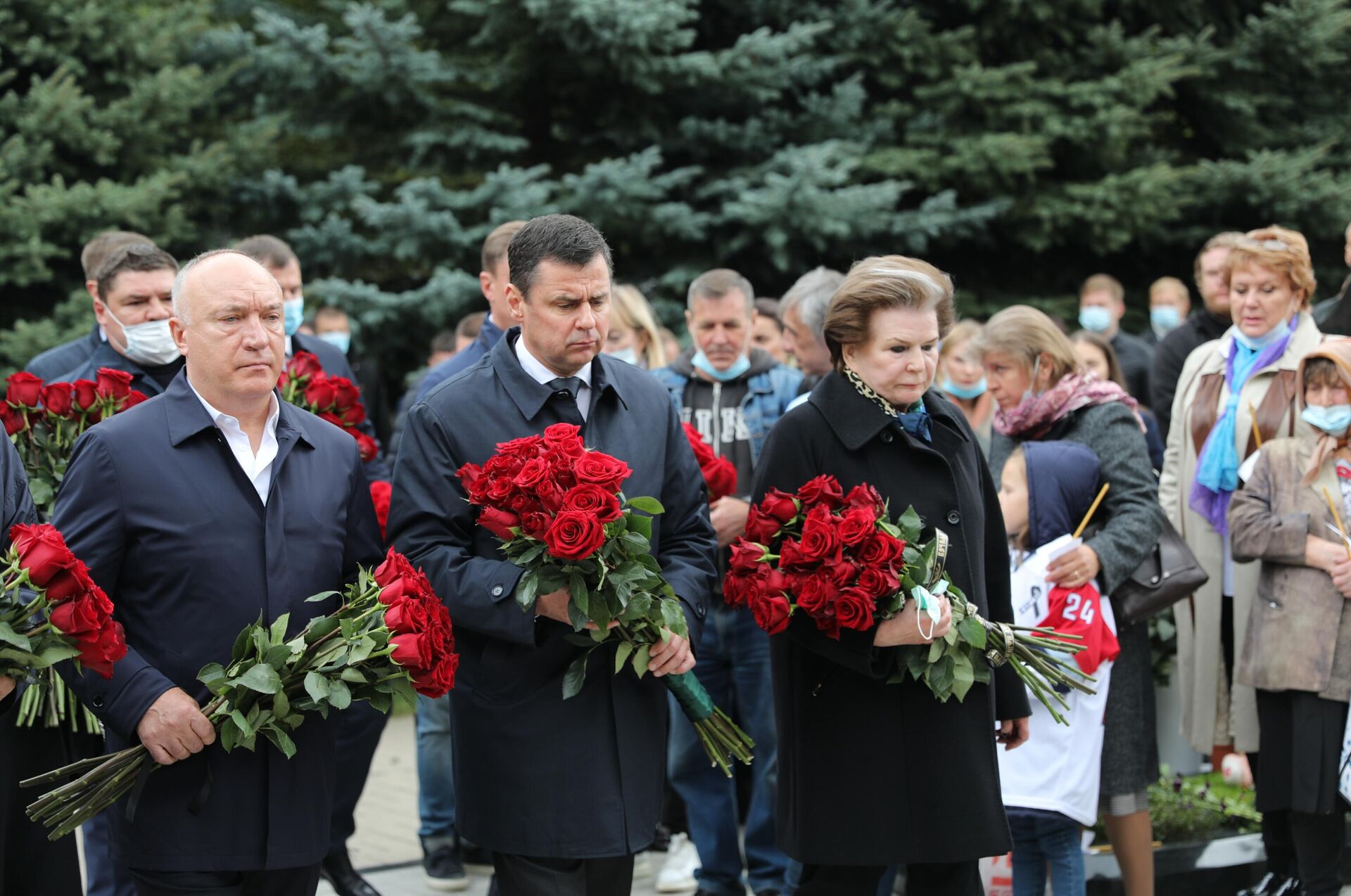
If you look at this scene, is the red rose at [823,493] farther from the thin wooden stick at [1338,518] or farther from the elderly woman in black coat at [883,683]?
the thin wooden stick at [1338,518]

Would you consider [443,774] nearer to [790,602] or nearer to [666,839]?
[666,839]

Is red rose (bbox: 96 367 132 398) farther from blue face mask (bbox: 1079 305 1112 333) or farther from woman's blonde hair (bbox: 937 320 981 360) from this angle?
blue face mask (bbox: 1079 305 1112 333)

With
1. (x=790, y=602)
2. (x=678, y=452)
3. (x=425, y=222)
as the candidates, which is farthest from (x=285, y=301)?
(x=425, y=222)

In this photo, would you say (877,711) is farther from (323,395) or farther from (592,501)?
(323,395)

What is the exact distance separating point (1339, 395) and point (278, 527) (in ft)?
13.3

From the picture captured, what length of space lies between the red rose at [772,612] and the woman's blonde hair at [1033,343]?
2.00m

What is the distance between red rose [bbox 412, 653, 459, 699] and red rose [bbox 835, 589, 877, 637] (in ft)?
3.37

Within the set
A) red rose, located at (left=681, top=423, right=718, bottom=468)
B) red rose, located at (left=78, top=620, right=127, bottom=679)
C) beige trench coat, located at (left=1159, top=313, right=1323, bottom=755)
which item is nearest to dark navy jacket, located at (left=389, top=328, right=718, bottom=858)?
red rose, located at (left=78, top=620, right=127, bottom=679)

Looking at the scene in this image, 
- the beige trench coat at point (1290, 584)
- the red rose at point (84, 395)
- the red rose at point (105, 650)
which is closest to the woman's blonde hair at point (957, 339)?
the beige trench coat at point (1290, 584)

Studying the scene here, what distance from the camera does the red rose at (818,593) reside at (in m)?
3.86

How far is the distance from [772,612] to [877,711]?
1.76ft

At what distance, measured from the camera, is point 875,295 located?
4.28 metres

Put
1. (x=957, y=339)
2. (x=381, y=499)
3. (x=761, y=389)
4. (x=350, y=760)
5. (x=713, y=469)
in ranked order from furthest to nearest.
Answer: (x=957, y=339) < (x=761, y=389) < (x=350, y=760) < (x=713, y=469) < (x=381, y=499)

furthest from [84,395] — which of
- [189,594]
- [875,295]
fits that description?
[875,295]
